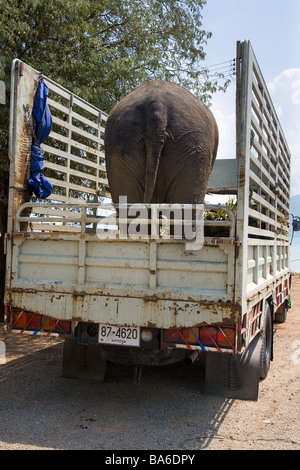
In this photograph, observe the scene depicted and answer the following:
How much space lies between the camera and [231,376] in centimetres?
387

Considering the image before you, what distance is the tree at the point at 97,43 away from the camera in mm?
7035

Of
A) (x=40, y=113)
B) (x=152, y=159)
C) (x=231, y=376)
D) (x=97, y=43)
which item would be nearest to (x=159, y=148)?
(x=152, y=159)

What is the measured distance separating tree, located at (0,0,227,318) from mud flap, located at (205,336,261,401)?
4.46 m

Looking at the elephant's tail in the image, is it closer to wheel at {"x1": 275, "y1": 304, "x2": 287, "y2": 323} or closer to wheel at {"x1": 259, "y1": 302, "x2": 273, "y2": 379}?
wheel at {"x1": 259, "y1": 302, "x2": 273, "y2": 379}

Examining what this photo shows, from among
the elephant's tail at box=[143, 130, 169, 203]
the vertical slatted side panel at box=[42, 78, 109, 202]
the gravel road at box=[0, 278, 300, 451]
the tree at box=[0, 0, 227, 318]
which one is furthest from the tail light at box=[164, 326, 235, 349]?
the tree at box=[0, 0, 227, 318]

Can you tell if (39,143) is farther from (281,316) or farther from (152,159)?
(281,316)

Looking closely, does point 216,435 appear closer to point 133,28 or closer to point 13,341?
point 13,341

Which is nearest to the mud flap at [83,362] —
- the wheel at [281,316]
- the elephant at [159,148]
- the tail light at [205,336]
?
the tail light at [205,336]

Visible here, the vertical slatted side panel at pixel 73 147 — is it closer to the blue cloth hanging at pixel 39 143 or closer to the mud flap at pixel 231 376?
the blue cloth hanging at pixel 39 143

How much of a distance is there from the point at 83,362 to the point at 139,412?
→ 82 centimetres

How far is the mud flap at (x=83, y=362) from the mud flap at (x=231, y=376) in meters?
1.05

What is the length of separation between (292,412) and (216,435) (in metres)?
0.92
